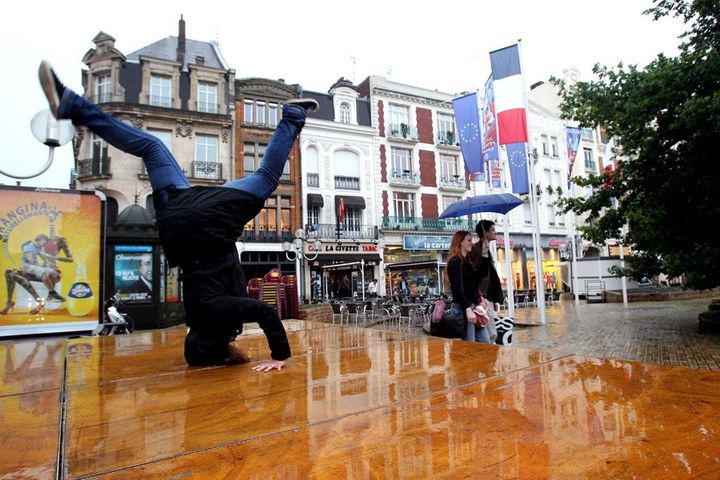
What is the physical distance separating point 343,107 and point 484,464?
2637cm

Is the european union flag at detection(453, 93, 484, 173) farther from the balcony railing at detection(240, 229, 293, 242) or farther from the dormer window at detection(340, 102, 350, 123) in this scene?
the dormer window at detection(340, 102, 350, 123)

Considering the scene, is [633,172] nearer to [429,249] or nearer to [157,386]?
[157,386]

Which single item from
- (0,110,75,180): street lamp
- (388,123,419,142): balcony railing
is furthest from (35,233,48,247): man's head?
(388,123,419,142): balcony railing

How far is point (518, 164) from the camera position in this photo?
413 inches

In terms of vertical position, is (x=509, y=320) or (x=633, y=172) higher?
(x=633, y=172)

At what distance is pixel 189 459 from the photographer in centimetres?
100

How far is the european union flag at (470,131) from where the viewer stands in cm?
1145

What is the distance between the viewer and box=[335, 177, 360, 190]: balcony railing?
24.6 m

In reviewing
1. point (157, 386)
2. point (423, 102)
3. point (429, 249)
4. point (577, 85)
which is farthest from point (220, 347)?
point (423, 102)

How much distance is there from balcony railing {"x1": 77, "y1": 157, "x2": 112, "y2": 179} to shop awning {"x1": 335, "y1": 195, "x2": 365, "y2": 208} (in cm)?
1171

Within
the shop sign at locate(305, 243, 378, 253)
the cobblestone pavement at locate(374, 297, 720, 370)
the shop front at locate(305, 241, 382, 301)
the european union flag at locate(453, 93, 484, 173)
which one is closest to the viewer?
the cobblestone pavement at locate(374, 297, 720, 370)

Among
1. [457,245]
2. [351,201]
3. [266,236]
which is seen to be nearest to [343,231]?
[351,201]

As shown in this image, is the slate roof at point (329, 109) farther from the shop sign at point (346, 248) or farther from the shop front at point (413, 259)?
the shop front at point (413, 259)

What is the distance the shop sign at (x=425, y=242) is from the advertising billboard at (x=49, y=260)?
19.9 meters
